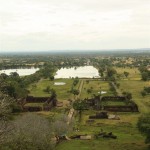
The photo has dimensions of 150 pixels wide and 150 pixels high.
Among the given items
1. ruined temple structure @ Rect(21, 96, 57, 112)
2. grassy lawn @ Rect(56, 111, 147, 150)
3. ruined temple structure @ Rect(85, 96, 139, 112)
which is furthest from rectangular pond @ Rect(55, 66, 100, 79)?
grassy lawn @ Rect(56, 111, 147, 150)

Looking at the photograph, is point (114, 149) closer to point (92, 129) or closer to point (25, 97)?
point (92, 129)

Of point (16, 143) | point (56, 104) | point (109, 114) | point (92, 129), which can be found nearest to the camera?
point (16, 143)

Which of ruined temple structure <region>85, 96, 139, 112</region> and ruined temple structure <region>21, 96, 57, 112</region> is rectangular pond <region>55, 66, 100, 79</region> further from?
ruined temple structure <region>21, 96, 57, 112</region>

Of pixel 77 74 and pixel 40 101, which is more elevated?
pixel 40 101

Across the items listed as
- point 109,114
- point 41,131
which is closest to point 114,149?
point 41,131

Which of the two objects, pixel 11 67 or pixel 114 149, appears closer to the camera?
pixel 114 149

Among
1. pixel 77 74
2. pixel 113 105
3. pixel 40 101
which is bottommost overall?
pixel 77 74

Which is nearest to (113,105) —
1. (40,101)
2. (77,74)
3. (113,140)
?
(40,101)

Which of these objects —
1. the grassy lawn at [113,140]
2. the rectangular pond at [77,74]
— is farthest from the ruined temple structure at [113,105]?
the rectangular pond at [77,74]

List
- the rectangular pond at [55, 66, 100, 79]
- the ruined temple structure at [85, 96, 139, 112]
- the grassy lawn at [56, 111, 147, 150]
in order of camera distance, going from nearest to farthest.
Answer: the grassy lawn at [56, 111, 147, 150] → the ruined temple structure at [85, 96, 139, 112] → the rectangular pond at [55, 66, 100, 79]

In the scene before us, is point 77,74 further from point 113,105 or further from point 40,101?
point 113,105

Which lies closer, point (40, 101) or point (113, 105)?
point (113, 105)
